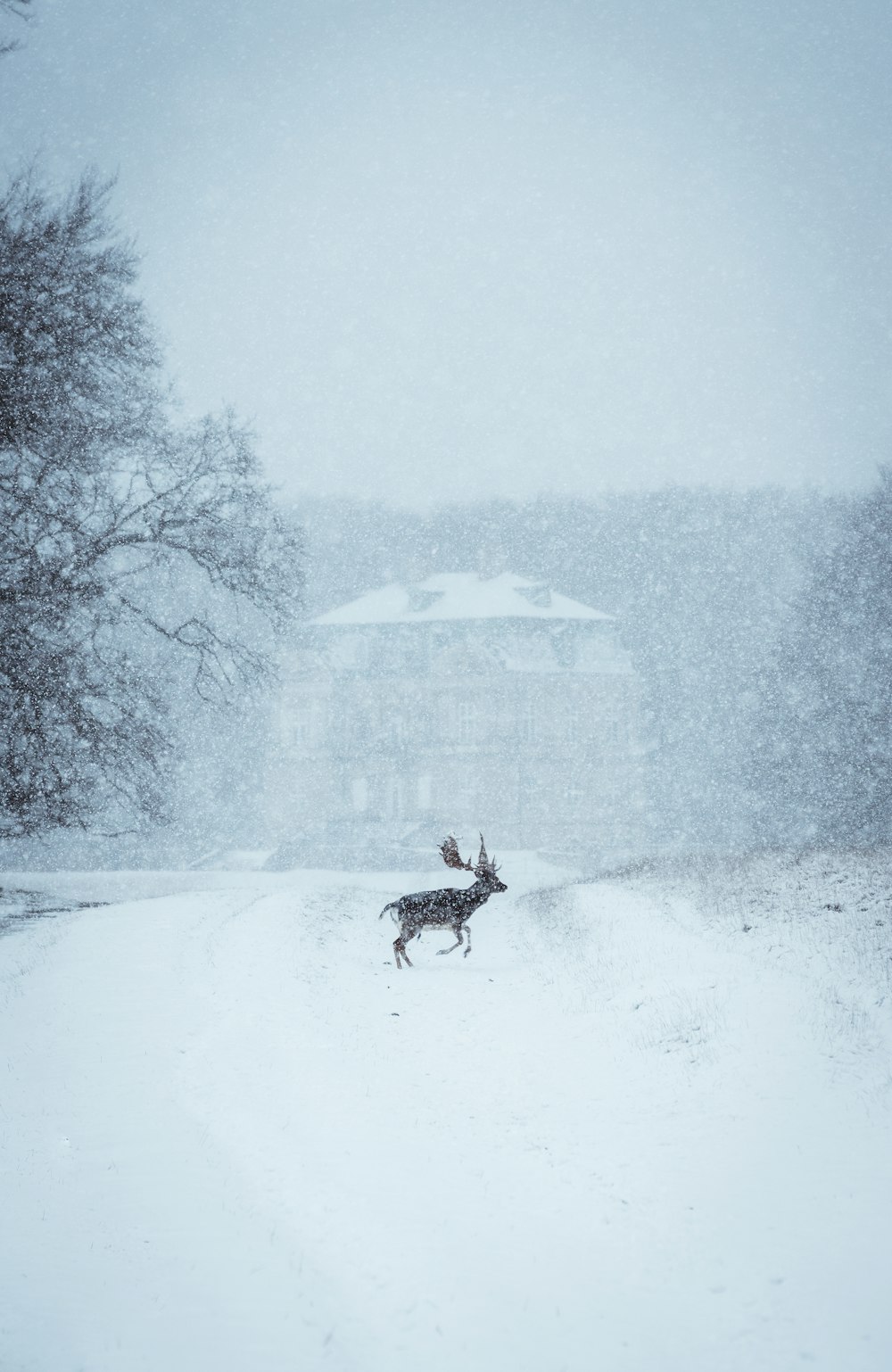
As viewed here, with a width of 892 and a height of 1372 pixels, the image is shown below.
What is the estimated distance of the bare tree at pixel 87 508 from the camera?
44.7 ft

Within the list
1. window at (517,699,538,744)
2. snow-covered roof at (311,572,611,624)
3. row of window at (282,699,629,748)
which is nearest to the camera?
window at (517,699,538,744)

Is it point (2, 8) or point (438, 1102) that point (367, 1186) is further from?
point (2, 8)

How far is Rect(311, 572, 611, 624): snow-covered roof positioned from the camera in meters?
56.2

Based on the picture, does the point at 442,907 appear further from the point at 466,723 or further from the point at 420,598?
the point at 420,598

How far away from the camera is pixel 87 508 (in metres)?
15.3

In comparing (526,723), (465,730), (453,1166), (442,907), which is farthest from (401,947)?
(526,723)

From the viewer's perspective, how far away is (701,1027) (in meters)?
7.79

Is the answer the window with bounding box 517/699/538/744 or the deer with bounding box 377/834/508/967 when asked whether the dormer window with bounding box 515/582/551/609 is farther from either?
the deer with bounding box 377/834/508/967

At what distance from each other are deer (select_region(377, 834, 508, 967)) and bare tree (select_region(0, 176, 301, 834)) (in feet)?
19.3

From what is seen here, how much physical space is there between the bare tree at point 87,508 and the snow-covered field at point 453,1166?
16.6 feet

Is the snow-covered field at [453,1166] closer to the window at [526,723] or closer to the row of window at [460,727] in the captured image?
the window at [526,723]

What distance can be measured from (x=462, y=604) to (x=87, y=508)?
43.3m

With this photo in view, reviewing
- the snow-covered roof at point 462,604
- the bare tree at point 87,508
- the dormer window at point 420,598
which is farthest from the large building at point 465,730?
the bare tree at point 87,508

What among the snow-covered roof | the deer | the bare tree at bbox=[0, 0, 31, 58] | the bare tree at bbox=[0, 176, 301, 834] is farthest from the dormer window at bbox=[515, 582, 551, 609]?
the bare tree at bbox=[0, 0, 31, 58]
